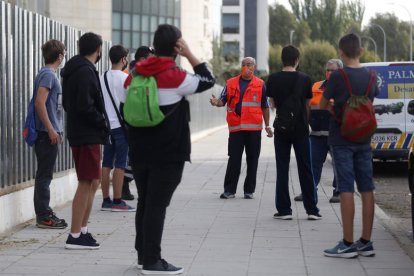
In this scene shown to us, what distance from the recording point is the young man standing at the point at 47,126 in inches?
365

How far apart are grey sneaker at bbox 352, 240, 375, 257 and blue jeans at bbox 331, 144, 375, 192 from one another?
468 mm

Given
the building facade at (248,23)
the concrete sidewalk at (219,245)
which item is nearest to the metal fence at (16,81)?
the concrete sidewalk at (219,245)

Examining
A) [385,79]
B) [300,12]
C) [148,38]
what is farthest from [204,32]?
[385,79]

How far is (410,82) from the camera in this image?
16.5m

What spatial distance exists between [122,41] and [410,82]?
55.3 m

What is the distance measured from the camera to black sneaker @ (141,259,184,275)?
7098 mm

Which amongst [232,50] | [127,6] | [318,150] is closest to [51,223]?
[318,150]

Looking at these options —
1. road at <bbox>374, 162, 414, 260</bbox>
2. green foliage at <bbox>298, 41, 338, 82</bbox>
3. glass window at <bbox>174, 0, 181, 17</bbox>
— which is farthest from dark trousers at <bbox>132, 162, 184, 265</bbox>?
green foliage at <bbox>298, 41, 338, 82</bbox>

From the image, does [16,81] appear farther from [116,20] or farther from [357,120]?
[116,20]

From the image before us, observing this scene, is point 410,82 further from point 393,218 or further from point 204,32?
point 204,32

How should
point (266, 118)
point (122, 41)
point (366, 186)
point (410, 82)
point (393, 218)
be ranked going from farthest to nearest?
point (122, 41) → point (410, 82) → point (266, 118) → point (393, 218) → point (366, 186)

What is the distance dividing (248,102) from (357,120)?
4719 mm

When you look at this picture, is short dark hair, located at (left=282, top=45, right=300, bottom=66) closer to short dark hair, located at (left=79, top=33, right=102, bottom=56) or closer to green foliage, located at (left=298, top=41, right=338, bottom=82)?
short dark hair, located at (left=79, top=33, right=102, bottom=56)

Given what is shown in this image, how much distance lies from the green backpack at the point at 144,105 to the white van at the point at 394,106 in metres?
10.1
